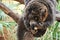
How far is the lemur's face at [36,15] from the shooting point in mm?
908

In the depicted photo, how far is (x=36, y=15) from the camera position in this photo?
2.98 ft

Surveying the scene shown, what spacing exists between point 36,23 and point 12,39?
1130 mm

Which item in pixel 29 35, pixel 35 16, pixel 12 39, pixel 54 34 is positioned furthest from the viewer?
pixel 12 39

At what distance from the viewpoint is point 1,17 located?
2.02 meters

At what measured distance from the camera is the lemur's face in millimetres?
908

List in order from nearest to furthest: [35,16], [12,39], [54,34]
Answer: [35,16] < [54,34] < [12,39]

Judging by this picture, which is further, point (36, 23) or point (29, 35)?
point (29, 35)

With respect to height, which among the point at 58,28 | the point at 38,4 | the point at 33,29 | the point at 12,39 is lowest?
the point at 12,39

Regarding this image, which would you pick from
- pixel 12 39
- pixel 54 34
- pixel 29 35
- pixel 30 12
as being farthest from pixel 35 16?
pixel 12 39

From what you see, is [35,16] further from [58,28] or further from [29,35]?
[58,28]

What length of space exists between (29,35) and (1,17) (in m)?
0.99

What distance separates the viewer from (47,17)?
982 millimetres

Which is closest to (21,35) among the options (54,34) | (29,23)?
(29,23)

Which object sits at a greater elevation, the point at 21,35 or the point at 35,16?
the point at 35,16
